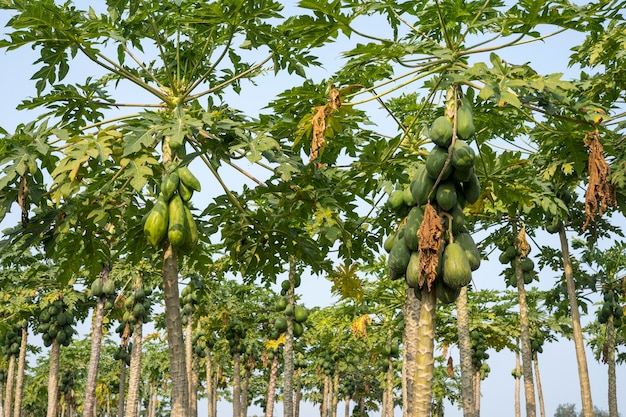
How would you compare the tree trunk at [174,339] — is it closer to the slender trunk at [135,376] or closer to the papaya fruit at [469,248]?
the papaya fruit at [469,248]

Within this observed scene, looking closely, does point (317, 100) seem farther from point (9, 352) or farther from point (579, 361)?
point (9, 352)

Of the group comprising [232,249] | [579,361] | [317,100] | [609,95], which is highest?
[609,95]

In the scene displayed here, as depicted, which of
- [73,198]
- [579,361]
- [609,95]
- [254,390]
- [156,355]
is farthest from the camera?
[254,390]

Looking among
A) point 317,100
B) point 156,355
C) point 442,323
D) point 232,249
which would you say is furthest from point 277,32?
point 156,355

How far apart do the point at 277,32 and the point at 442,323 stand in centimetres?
1261

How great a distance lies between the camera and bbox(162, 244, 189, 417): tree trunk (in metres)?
5.67

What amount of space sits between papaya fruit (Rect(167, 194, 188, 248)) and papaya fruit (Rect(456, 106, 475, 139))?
94.2 inches

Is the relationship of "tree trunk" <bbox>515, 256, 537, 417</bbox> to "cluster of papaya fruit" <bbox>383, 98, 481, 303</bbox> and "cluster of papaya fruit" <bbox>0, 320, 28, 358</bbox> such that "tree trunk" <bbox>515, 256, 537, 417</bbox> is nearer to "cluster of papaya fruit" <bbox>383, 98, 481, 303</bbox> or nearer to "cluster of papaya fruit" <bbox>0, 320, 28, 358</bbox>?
"cluster of papaya fruit" <bbox>383, 98, 481, 303</bbox>

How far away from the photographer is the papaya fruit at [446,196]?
12.7ft

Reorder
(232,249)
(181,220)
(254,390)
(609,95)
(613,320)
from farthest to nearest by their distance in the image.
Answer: (254,390) → (613,320) → (609,95) → (232,249) → (181,220)

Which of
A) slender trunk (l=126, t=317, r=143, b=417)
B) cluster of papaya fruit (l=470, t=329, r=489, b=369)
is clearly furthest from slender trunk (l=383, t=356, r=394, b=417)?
slender trunk (l=126, t=317, r=143, b=417)

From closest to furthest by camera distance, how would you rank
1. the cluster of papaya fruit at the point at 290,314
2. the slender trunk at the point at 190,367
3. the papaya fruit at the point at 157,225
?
the papaya fruit at the point at 157,225, the cluster of papaya fruit at the point at 290,314, the slender trunk at the point at 190,367

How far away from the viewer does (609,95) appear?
33.3 feet

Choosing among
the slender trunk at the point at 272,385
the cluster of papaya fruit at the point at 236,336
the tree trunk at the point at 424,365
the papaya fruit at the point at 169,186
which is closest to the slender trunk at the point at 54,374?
the cluster of papaya fruit at the point at 236,336
